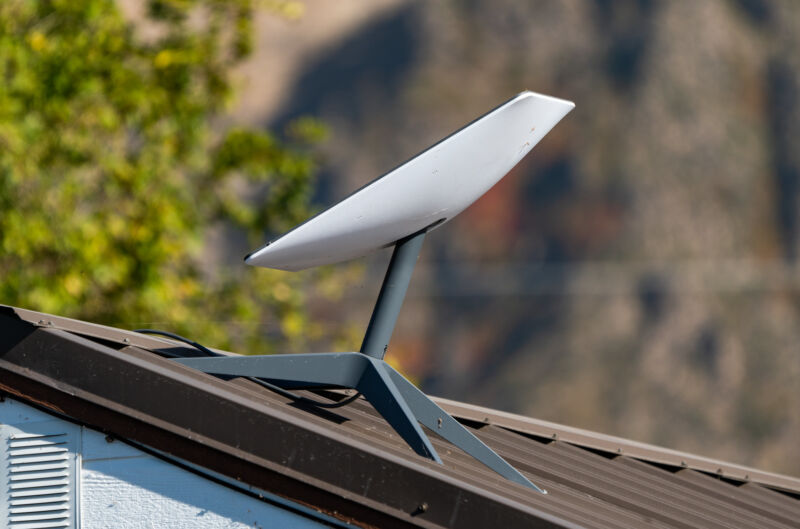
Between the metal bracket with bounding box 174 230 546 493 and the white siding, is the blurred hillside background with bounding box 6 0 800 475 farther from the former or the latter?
the white siding

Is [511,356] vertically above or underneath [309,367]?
above

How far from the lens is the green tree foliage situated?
10125mm

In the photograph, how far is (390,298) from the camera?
3.70 m

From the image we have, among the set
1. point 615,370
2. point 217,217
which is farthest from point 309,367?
point 615,370

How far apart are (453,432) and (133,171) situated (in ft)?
26.3

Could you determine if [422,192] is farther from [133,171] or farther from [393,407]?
[133,171]

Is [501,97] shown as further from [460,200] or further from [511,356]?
[460,200]

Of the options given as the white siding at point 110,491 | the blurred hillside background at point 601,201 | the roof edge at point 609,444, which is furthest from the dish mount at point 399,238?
the blurred hillside background at point 601,201

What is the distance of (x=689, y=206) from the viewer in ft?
167

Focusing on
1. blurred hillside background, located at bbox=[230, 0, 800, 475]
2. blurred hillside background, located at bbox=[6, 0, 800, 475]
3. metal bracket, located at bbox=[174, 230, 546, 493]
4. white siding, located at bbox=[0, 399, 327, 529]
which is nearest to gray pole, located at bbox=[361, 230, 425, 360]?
metal bracket, located at bbox=[174, 230, 546, 493]

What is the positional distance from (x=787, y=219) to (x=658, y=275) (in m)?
6.66

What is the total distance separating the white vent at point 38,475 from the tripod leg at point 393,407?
2.97 feet

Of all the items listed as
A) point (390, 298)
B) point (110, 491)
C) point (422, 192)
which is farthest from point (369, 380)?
point (110, 491)

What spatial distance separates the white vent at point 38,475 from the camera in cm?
343
